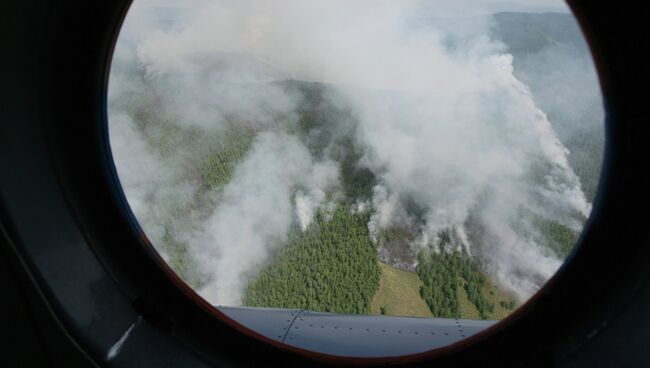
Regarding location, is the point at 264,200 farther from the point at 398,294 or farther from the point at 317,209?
the point at 398,294

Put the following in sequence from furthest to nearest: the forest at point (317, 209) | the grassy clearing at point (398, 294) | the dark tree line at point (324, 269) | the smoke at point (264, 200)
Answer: the smoke at point (264, 200) < the dark tree line at point (324, 269) < the forest at point (317, 209) < the grassy clearing at point (398, 294)

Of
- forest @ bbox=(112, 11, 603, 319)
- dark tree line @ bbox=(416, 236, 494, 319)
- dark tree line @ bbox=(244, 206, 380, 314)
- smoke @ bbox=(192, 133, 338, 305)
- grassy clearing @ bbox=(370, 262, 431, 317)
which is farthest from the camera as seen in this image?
smoke @ bbox=(192, 133, 338, 305)

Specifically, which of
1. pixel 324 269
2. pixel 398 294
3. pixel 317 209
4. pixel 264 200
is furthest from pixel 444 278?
pixel 264 200

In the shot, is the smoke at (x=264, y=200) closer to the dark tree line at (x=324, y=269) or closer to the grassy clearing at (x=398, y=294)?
the dark tree line at (x=324, y=269)

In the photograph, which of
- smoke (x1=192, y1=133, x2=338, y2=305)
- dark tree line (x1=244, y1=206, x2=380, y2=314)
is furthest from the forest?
smoke (x1=192, y1=133, x2=338, y2=305)

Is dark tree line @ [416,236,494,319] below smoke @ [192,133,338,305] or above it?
above

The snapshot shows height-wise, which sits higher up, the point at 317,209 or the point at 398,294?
the point at 398,294

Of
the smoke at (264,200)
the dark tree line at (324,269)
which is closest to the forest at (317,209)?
the dark tree line at (324,269)

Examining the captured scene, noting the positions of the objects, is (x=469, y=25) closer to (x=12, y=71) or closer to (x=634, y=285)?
(x=634, y=285)

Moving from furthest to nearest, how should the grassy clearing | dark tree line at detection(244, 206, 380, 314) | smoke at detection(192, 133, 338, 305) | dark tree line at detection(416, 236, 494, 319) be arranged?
smoke at detection(192, 133, 338, 305), dark tree line at detection(244, 206, 380, 314), the grassy clearing, dark tree line at detection(416, 236, 494, 319)

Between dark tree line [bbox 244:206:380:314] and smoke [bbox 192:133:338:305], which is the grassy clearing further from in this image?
smoke [bbox 192:133:338:305]
